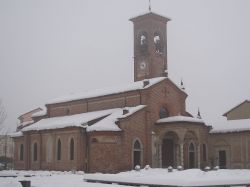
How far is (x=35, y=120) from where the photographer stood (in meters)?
57.5

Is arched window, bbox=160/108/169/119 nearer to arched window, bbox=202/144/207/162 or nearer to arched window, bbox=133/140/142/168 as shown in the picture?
arched window, bbox=133/140/142/168

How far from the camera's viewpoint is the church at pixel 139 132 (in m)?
42.7

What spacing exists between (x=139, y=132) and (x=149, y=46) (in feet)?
37.7

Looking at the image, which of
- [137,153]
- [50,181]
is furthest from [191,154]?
[50,181]

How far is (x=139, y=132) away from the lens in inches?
1731

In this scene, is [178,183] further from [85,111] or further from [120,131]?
[85,111]

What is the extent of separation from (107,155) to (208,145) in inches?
514

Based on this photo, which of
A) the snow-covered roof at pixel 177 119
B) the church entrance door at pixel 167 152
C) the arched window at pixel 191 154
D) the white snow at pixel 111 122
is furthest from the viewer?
the church entrance door at pixel 167 152

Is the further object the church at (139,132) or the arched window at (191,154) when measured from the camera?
the arched window at (191,154)

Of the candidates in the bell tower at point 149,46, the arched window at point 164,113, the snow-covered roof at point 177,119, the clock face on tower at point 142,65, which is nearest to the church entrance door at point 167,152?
the arched window at point 164,113

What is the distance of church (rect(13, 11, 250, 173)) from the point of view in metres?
42.7

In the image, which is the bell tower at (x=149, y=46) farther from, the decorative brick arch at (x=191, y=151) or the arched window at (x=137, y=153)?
the arched window at (x=137, y=153)

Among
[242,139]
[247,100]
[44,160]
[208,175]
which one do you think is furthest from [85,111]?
[208,175]

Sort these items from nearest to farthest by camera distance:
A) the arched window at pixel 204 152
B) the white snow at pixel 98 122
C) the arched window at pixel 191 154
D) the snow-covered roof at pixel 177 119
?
the white snow at pixel 98 122, the snow-covered roof at pixel 177 119, the arched window at pixel 191 154, the arched window at pixel 204 152
